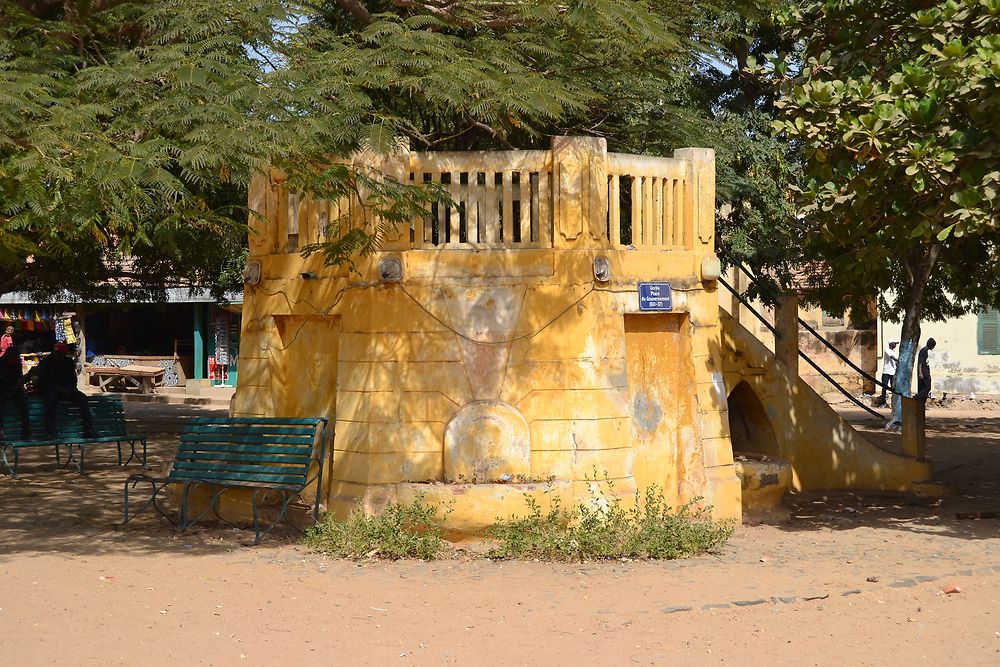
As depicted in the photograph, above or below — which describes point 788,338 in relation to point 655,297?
below

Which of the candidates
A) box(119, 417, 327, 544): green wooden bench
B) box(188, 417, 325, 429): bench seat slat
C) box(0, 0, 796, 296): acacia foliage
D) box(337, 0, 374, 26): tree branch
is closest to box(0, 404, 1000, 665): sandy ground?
box(119, 417, 327, 544): green wooden bench

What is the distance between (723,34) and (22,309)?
25235 mm

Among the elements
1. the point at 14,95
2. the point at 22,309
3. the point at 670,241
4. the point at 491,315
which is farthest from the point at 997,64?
the point at 22,309

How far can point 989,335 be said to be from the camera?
2891cm

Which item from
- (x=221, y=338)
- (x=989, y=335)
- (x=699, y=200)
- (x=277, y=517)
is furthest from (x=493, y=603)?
(x=221, y=338)

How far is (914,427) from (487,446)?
6688 mm

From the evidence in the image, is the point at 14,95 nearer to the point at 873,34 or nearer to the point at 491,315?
the point at 491,315

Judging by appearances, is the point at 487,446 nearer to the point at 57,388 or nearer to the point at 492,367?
the point at 492,367

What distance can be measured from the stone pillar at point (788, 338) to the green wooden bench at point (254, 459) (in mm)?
5742

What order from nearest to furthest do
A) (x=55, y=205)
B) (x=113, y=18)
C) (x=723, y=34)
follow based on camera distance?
(x=55, y=205) → (x=113, y=18) → (x=723, y=34)

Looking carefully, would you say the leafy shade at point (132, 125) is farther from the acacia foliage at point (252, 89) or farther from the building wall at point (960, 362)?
the building wall at point (960, 362)

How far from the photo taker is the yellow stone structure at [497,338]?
9820 mm

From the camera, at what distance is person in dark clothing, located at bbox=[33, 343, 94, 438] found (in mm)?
14602

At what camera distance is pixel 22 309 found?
33.6 m
